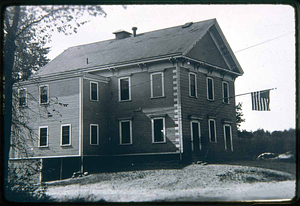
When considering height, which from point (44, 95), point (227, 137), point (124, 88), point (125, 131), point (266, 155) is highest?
point (124, 88)

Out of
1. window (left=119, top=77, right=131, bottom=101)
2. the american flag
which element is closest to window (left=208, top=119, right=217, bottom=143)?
the american flag

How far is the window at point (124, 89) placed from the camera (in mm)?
12497

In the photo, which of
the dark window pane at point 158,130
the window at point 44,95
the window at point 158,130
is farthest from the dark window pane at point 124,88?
the window at point 44,95

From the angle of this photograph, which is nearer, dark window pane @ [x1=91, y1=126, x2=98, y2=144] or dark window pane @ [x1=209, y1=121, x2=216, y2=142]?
dark window pane @ [x1=209, y1=121, x2=216, y2=142]

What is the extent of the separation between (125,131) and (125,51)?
12.7 feet

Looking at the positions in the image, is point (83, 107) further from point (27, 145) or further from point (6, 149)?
point (6, 149)

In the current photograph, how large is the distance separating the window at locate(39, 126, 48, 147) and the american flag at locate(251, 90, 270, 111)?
7845 mm

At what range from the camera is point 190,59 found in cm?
1390

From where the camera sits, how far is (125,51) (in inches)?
570

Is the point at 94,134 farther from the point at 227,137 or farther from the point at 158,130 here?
the point at 227,137

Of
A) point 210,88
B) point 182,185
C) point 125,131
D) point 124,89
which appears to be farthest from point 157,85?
point 182,185

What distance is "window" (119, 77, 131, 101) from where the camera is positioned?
12.5 meters

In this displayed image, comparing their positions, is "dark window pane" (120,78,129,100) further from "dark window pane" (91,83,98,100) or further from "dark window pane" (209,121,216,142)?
"dark window pane" (209,121,216,142)

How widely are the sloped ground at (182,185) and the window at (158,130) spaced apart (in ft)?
4.25
